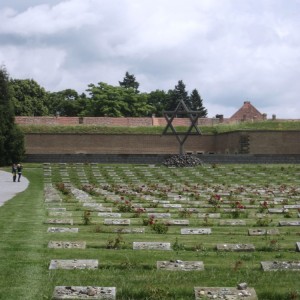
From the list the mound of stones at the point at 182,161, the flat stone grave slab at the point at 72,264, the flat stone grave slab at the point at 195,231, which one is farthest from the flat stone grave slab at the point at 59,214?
the mound of stones at the point at 182,161

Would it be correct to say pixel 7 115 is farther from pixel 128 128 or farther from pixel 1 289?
pixel 1 289

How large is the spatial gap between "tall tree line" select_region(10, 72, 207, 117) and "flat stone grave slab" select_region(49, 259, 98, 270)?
186 feet

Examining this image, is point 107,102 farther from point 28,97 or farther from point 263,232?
point 263,232

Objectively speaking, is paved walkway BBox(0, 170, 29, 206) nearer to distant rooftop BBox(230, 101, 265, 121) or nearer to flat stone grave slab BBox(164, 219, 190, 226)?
flat stone grave slab BBox(164, 219, 190, 226)

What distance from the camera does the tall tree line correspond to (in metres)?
68.1

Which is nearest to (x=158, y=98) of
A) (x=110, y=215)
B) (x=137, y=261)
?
(x=110, y=215)

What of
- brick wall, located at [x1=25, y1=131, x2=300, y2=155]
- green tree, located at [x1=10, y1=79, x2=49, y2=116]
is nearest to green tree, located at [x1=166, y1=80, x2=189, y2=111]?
green tree, located at [x1=10, y1=79, x2=49, y2=116]

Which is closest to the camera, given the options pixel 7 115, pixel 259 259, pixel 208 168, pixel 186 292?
pixel 186 292

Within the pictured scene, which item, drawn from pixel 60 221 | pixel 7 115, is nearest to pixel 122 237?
pixel 60 221

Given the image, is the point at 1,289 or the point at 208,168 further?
the point at 208,168

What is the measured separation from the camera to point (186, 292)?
638 centimetres

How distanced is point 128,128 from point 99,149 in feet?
10.3

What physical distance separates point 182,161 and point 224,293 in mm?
30714

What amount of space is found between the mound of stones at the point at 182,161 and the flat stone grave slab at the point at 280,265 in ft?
94.8
